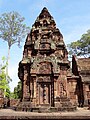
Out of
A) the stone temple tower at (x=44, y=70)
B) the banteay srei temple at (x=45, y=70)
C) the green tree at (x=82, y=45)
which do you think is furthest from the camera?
the green tree at (x=82, y=45)

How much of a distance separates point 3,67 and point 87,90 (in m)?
12.1

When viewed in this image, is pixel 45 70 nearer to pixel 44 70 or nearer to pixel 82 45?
pixel 44 70

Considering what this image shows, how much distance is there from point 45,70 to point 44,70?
0.26 ft

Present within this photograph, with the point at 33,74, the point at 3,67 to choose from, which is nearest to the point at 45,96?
the point at 33,74

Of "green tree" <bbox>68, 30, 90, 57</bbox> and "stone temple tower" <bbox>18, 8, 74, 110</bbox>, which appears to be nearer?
"stone temple tower" <bbox>18, 8, 74, 110</bbox>

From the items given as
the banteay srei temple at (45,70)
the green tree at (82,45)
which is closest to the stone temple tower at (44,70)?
the banteay srei temple at (45,70)

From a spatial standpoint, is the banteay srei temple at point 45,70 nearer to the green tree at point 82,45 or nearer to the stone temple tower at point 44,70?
the stone temple tower at point 44,70

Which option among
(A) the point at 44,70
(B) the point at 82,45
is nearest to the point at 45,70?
(A) the point at 44,70

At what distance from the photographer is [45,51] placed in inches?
599

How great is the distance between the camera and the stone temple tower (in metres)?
13.4

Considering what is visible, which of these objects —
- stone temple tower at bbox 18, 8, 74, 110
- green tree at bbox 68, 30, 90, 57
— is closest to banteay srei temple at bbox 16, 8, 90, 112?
stone temple tower at bbox 18, 8, 74, 110

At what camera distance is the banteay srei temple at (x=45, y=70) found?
1326cm

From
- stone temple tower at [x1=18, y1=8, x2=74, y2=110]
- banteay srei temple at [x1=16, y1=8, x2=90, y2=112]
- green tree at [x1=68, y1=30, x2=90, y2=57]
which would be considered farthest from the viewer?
green tree at [x1=68, y1=30, x2=90, y2=57]

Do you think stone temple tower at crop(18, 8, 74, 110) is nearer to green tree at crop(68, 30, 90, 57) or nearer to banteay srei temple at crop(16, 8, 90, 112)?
banteay srei temple at crop(16, 8, 90, 112)
